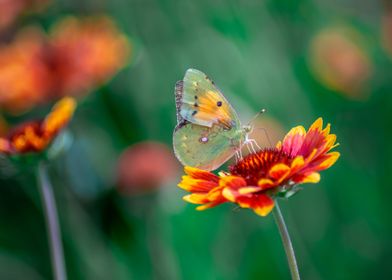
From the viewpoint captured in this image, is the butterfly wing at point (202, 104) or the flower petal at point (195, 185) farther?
the butterfly wing at point (202, 104)

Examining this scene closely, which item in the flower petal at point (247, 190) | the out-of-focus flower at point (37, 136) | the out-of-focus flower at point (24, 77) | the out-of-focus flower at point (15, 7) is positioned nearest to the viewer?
the flower petal at point (247, 190)

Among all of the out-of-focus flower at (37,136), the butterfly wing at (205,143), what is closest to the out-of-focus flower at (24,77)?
the out-of-focus flower at (37,136)

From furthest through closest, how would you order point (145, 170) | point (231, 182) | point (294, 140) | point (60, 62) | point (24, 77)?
point (60, 62) < point (24, 77) < point (145, 170) < point (294, 140) < point (231, 182)

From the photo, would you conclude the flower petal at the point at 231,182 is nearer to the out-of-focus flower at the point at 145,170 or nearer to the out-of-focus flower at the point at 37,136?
the out-of-focus flower at the point at 37,136

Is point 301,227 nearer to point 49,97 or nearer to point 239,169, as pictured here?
point 49,97

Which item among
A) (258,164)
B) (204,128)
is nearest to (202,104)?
(204,128)

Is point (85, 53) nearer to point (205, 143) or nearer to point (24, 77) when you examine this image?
point (24, 77)

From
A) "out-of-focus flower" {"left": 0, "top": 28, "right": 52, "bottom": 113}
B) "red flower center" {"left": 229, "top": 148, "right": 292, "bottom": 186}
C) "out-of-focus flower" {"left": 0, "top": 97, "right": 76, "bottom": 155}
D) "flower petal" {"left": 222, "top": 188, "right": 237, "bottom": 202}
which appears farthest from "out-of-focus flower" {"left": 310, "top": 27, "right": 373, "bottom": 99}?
"flower petal" {"left": 222, "top": 188, "right": 237, "bottom": 202}
